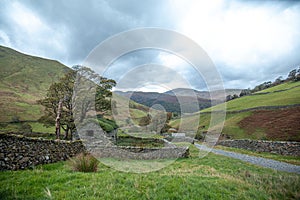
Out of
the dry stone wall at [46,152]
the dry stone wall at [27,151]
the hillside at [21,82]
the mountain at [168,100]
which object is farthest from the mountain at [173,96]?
the hillside at [21,82]

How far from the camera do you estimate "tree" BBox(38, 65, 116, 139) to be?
22.0 m

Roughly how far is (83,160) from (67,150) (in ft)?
15.3

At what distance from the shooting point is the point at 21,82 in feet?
293

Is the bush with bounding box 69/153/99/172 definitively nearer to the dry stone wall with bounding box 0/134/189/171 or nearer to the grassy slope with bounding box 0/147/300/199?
the grassy slope with bounding box 0/147/300/199

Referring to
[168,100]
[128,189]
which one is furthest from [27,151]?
[168,100]

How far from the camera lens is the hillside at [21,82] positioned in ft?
157

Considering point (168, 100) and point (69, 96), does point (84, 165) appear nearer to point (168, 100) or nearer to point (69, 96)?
point (69, 96)

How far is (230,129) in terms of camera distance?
128ft

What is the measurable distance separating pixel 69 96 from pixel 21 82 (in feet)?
293

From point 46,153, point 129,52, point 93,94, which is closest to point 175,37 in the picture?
point 129,52

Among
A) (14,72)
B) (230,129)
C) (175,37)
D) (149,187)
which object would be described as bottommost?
(230,129)

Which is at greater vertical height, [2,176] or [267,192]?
[2,176]

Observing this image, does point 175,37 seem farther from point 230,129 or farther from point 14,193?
point 230,129

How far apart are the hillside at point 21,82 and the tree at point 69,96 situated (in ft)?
84.5
